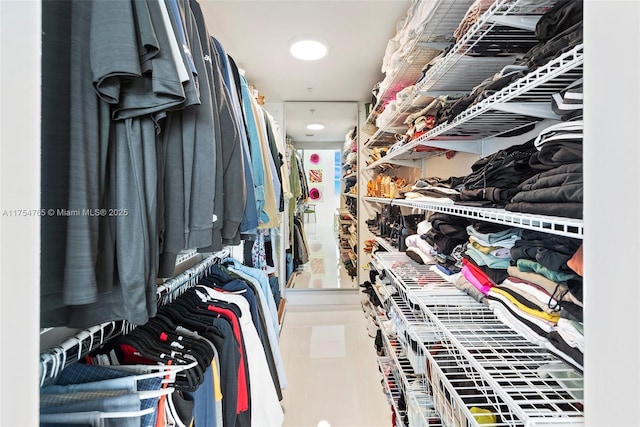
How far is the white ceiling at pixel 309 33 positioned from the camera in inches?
74.7

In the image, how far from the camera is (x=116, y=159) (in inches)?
23.6

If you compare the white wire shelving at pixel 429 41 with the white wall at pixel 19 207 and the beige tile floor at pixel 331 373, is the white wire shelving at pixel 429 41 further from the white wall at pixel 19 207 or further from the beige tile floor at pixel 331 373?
the beige tile floor at pixel 331 373

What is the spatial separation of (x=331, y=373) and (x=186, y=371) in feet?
5.95

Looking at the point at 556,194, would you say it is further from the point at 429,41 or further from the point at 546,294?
the point at 429,41

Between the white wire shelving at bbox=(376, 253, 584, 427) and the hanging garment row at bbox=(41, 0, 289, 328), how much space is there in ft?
2.57

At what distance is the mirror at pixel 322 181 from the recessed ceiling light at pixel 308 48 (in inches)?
50.4

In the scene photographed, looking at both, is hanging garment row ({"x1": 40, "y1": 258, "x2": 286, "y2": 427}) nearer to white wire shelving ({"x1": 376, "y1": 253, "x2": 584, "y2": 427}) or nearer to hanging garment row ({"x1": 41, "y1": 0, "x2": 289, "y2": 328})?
hanging garment row ({"x1": 41, "y1": 0, "x2": 289, "y2": 328})

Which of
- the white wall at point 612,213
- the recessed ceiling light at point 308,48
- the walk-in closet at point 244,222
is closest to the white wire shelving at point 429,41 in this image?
the walk-in closet at point 244,222

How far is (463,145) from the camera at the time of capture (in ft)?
4.99

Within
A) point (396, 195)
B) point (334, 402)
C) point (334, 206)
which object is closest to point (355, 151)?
point (334, 206)

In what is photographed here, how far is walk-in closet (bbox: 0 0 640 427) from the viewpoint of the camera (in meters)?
0.39

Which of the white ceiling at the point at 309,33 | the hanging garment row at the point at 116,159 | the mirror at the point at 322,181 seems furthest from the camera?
the mirror at the point at 322,181

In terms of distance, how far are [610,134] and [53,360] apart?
1.01m

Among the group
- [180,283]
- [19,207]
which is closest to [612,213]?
[19,207]
